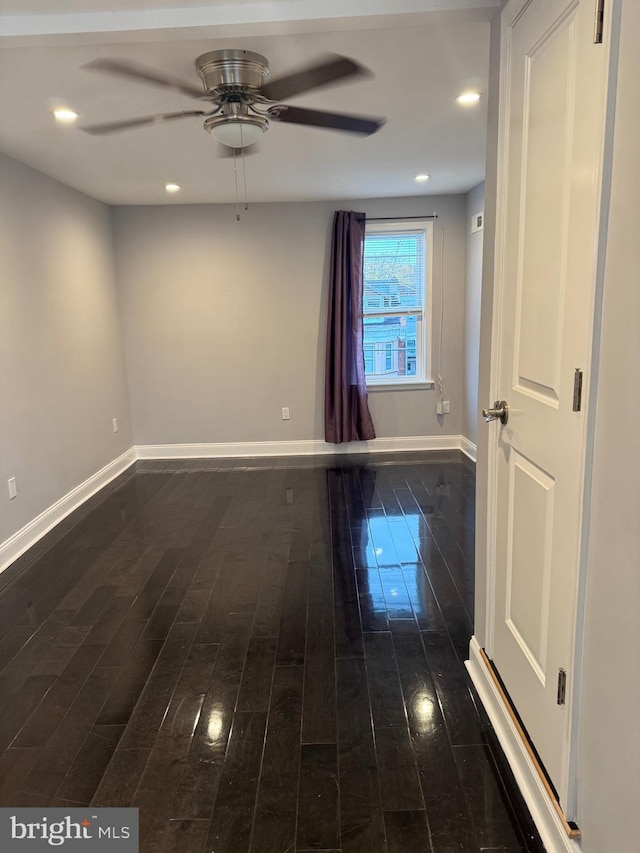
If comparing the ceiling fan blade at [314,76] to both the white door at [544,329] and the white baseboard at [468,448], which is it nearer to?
the white door at [544,329]

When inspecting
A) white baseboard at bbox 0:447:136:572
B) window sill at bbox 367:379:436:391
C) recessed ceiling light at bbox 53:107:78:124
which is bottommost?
white baseboard at bbox 0:447:136:572

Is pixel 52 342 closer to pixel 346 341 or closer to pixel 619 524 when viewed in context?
pixel 346 341

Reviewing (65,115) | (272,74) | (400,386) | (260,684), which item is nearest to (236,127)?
→ (272,74)

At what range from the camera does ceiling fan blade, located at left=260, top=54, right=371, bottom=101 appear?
6.85ft

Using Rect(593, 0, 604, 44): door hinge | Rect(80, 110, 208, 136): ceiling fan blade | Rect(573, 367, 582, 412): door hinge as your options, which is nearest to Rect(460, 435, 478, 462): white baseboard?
Rect(80, 110, 208, 136): ceiling fan blade

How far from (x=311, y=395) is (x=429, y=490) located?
5.29ft

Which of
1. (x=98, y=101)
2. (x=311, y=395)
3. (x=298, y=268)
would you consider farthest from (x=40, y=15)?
(x=311, y=395)

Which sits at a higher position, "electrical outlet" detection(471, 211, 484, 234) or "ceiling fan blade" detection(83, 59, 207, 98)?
"ceiling fan blade" detection(83, 59, 207, 98)

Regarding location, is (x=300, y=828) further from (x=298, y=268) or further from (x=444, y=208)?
(x=444, y=208)

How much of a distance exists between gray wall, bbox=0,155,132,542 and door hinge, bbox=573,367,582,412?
3.09 meters

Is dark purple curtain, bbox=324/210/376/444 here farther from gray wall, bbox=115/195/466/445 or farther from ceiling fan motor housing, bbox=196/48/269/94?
ceiling fan motor housing, bbox=196/48/269/94

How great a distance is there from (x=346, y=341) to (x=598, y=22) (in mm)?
3844

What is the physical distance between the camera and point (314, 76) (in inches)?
84.7

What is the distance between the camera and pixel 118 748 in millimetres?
1739
